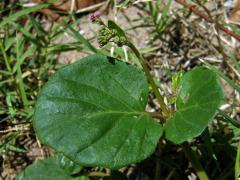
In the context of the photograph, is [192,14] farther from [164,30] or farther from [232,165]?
[232,165]

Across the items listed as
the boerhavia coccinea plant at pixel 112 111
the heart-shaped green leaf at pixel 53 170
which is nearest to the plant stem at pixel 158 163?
the heart-shaped green leaf at pixel 53 170

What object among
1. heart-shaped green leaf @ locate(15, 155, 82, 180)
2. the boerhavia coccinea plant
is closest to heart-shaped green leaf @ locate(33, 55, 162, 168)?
the boerhavia coccinea plant

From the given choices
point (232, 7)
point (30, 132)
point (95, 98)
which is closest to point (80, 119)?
point (95, 98)

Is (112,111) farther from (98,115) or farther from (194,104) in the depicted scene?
(194,104)

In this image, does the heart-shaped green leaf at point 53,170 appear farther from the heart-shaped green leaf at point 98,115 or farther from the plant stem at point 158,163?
the heart-shaped green leaf at point 98,115

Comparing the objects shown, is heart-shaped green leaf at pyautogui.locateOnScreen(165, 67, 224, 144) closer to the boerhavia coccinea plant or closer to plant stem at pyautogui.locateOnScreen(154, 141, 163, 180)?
the boerhavia coccinea plant

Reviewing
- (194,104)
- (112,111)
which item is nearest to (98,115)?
(112,111)

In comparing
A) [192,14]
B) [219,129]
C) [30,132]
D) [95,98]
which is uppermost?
[95,98]
